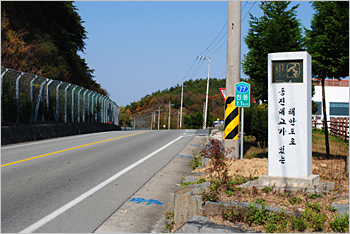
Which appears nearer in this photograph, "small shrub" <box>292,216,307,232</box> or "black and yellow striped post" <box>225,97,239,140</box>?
"small shrub" <box>292,216,307,232</box>

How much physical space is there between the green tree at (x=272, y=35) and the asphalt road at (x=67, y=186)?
5673 mm

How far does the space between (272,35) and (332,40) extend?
3153 mm

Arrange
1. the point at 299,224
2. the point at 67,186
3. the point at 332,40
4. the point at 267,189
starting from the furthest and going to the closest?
the point at 332,40 < the point at 67,186 < the point at 267,189 < the point at 299,224

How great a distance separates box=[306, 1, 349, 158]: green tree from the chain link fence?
49.2 feet

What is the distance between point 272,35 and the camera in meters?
13.4

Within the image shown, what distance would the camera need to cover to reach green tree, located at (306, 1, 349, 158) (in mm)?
10281

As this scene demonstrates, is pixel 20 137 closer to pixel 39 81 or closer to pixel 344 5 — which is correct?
pixel 39 81

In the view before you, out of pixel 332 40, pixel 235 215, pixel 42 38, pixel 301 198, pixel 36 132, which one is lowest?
pixel 235 215

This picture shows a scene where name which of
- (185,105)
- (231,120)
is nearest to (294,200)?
(231,120)

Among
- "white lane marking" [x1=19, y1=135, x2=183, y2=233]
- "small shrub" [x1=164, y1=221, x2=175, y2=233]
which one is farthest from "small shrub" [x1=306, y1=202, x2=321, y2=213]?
"white lane marking" [x1=19, y1=135, x2=183, y2=233]

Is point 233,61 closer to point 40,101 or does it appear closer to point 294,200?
point 294,200

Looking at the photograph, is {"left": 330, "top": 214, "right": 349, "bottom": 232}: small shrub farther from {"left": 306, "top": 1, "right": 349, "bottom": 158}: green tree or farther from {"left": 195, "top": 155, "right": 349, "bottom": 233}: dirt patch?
{"left": 306, "top": 1, "right": 349, "bottom": 158}: green tree

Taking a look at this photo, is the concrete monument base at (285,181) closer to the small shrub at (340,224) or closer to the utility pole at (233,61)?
the small shrub at (340,224)

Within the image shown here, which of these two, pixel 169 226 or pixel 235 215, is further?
pixel 169 226
